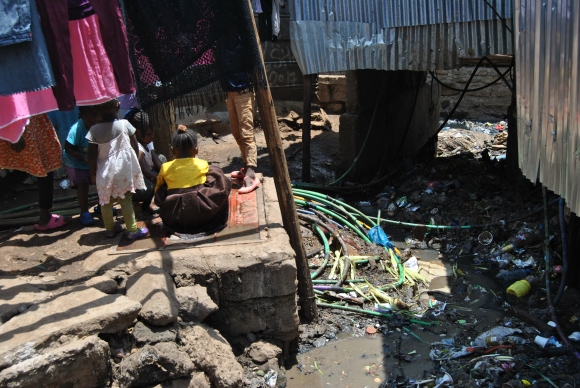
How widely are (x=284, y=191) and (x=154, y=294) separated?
4.41 feet

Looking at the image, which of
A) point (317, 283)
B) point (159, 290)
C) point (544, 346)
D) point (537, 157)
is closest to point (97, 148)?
point (159, 290)

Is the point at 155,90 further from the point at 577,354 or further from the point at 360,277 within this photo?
the point at 577,354

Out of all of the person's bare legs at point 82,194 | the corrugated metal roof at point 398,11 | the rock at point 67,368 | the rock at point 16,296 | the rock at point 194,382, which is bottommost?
the rock at point 194,382

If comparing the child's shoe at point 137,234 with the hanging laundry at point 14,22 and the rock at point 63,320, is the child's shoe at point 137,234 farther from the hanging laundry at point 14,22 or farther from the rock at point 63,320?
the hanging laundry at point 14,22

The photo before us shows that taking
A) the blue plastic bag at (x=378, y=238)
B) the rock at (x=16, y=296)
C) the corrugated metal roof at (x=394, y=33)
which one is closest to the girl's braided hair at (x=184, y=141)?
the rock at (x=16, y=296)

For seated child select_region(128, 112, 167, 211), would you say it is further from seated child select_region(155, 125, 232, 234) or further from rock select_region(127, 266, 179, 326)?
rock select_region(127, 266, 179, 326)

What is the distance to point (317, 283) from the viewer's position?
178 inches

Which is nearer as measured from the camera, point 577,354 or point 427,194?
point 577,354

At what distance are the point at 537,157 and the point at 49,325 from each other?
332 cm

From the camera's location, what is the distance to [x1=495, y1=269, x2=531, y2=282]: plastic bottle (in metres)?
4.75

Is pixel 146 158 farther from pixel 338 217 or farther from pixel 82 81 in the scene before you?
pixel 338 217

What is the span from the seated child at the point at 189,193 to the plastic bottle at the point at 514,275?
122 inches

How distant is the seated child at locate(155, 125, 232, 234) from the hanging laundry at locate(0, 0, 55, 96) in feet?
4.36

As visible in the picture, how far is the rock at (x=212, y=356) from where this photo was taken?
9.53 ft
